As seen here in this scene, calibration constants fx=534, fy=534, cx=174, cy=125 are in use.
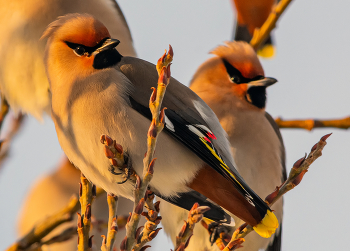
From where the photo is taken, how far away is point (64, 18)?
304 centimetres

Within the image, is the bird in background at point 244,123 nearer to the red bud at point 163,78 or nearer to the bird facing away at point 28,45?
the bird facing away at point 28,45

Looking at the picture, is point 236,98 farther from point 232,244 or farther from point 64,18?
point 232,244

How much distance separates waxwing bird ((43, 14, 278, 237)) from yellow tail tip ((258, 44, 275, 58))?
311 cm

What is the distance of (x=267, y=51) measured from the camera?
19.4 ft

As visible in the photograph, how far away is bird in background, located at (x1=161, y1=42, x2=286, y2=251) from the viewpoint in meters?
4.09

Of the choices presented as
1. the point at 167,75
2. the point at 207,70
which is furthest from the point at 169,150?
the point at 207,70

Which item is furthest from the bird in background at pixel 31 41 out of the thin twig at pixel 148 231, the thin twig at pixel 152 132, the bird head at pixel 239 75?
the thin twig at pixel 152 132

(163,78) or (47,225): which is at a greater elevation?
(163,78)

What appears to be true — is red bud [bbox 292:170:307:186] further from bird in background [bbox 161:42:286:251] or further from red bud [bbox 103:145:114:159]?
bird in background [bbox 161:42:286:251]

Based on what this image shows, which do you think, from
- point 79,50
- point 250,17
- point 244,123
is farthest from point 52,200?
point 79,50

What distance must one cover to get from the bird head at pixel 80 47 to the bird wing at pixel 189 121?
5.7 inches

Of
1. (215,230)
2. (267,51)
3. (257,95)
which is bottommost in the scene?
(215,230)

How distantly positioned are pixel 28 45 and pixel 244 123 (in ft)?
5.67

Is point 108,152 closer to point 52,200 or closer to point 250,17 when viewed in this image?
point 52,200
